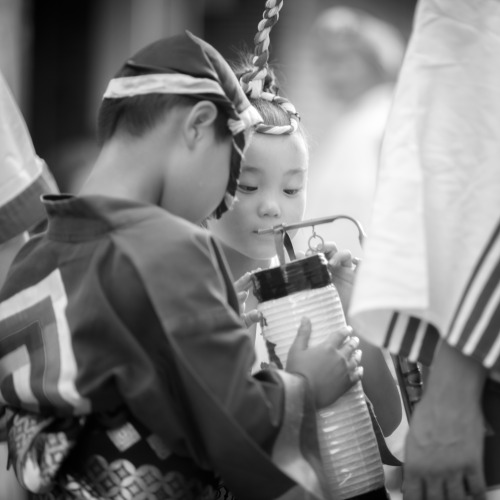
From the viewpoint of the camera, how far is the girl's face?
9.24 feet

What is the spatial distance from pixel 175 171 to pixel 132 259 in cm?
34

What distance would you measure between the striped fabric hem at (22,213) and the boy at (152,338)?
45 cm

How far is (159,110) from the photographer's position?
2.22m

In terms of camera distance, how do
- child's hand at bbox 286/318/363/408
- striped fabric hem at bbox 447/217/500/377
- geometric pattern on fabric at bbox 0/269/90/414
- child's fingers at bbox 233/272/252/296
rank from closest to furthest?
striped fabric hem at bbox 447/217/500/377, geometric pattern on fabric at bbox 0/269/90/414, child's hand at bbox 286/318/363/408, child's fingers at bbox 233/272/252/296

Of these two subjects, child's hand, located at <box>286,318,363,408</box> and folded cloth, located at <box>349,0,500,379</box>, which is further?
child's hand, located at <box>286,318,363,408</box>

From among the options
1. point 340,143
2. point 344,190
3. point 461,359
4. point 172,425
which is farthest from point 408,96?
point 340,143

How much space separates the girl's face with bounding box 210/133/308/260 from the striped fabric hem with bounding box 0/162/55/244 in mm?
574

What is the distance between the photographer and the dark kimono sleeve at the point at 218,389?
191cm

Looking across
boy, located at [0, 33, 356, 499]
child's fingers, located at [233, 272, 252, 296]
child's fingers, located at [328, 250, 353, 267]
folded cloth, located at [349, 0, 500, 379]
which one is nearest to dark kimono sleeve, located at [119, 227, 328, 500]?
boy, located at [0, 33, 356, 499]

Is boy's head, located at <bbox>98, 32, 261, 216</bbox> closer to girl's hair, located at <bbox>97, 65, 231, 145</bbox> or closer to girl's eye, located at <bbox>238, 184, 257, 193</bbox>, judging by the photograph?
girl's hair, located at <bbox>97, 65, 231, 145</bbox>

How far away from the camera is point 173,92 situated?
7.25ft

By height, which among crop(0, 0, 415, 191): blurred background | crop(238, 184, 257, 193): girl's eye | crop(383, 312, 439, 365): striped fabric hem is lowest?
crop(0, 0, 415, 191): blurred background

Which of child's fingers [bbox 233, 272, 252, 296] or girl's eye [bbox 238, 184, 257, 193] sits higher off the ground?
girl's eye [bbox 238, 184, 257, 193]

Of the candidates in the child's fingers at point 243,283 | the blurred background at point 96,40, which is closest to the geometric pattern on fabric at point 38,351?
the child's fingers at point 243,283
